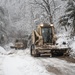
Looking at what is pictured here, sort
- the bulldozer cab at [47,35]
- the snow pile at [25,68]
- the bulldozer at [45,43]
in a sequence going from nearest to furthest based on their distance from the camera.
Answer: the snow pile at [25,68] → the bulldozer at [45,43] → the bulldozer cab at [47,35]

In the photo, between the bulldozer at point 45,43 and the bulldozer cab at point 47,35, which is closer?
the bulldozer at point 45,43

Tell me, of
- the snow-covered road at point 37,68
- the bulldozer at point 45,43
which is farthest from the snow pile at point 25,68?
the bulldozer at point 45,43

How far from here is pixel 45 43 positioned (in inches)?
904

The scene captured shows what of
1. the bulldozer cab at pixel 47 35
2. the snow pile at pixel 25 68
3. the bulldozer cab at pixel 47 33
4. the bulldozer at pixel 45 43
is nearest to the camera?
the snow pile at pixel 25 68

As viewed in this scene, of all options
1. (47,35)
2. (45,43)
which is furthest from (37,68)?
(47,35)

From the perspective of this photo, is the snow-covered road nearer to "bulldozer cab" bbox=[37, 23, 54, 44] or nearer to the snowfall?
the snowfall

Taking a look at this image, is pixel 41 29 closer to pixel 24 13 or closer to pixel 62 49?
pixel 62 49

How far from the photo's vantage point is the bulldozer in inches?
792

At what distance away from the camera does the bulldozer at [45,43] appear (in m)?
20.1

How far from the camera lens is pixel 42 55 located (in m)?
21.3

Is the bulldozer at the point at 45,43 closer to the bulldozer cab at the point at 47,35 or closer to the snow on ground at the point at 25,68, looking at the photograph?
the bulldozer cab at the point at 47,35

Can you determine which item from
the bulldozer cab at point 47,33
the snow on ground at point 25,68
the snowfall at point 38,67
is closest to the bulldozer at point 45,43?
the bulldozer cab at point 47,33

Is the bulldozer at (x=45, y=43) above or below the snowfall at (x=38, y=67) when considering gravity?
above

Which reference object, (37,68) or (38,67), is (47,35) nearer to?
(38,67)
